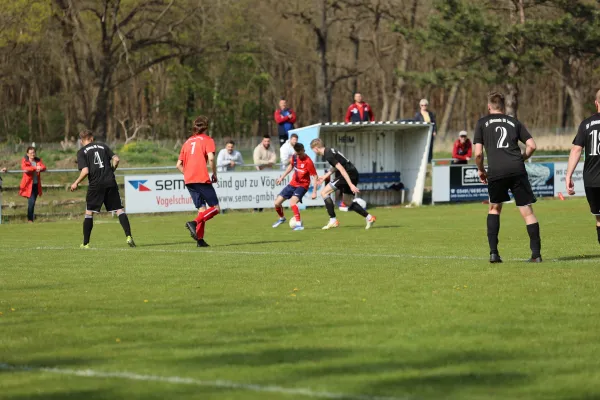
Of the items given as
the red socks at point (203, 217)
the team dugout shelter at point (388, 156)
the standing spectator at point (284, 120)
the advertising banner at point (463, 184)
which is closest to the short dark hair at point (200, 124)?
the red socks at point (203, 217)

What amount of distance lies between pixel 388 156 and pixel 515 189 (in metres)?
19.6

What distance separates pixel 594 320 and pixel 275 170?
20914mm

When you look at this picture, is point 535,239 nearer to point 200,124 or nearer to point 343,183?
point 200,124

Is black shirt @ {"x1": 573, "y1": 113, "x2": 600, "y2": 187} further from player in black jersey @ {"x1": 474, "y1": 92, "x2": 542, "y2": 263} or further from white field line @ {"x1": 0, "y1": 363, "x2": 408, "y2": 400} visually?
white field line @ {"x1": 0, "y1": 363, "x2": 408, "y2": 400}

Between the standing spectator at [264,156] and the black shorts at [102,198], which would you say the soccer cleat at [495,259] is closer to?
the black shorts at [102,198]

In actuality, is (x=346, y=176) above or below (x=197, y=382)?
above

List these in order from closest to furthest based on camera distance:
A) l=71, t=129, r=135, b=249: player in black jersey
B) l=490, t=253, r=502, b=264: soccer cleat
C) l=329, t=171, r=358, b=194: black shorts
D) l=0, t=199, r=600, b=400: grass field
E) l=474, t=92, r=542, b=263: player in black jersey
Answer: l=0, t=199, r=600, b=400: grass field < l=474, t=92, r=542, b=263: player in black jersey < l=490, t=253, r=502, b=264: soccer cleat < l=71, t=129, r=135, b=249: player in black jersey < l=329, t=171, r=358, b=194: black shorts

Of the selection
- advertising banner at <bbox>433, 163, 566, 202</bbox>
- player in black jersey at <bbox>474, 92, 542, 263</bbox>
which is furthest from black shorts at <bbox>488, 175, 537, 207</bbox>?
advertising banner at <bbox>433, 163, 566, 202</bbox>

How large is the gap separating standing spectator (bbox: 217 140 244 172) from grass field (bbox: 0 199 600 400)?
42.6 feet

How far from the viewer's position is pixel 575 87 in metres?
62.6

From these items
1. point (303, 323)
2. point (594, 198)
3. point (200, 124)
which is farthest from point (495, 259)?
point (200, 124)

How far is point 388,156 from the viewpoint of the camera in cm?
3158

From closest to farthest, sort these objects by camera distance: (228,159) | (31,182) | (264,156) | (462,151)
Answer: (31,182)
(228,159)
(264,156)
(462,151)

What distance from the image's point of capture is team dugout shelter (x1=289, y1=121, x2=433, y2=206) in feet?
101
